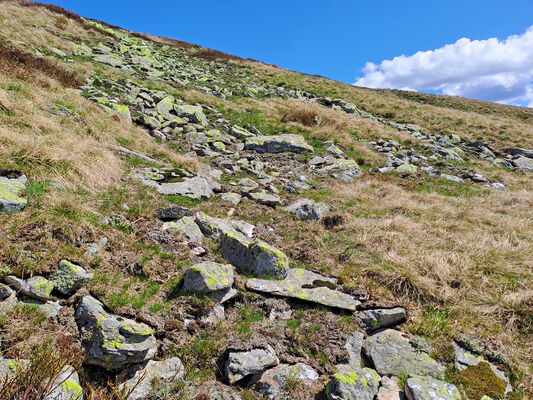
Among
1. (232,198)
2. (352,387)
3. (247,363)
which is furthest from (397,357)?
(232,198)

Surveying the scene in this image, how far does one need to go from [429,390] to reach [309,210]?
6.77 meters

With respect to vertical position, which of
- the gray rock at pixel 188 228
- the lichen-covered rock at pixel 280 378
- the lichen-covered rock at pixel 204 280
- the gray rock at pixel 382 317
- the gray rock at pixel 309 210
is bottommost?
the lichen-covered rock at pixel 280 378

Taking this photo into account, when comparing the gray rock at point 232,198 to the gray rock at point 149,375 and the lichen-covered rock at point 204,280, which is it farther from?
the gray rock at point 149,375

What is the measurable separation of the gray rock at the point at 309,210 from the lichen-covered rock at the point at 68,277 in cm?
725

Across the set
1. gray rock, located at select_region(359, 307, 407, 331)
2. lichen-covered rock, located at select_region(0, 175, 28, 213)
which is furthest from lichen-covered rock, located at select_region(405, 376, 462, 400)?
lichen-covered rock, located at select_region(0, 175, 28, 213)

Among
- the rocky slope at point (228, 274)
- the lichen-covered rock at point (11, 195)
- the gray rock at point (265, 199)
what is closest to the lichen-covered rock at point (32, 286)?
the rocky slope at point (228, 274)

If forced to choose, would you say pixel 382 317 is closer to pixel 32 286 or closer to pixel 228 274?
pixel 228 274

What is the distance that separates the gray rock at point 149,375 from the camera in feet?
12.9

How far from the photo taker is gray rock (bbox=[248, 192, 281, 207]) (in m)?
11.4

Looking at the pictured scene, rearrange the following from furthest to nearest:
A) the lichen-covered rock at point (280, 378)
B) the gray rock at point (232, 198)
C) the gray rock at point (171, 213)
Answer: the gray rock at point (232, 198) < the gray rock at point (171, 213) < the lichen-covered rock at point (280, 378)

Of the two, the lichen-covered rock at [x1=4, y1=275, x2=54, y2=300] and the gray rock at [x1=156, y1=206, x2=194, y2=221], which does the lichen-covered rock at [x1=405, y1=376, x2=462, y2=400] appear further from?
the gray rock at [x1=156, y1=206, x2=194, y2=221]

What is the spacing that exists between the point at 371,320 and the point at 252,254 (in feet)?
10.5

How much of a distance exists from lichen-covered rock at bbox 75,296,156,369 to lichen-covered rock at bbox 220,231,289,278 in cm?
296

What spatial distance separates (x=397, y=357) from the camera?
5.14 metres
